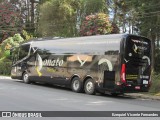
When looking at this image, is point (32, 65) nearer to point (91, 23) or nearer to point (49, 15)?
point (91, 23)

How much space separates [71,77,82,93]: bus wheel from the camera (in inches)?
878

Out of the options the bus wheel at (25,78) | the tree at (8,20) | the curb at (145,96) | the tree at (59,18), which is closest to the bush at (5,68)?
the tree at (59,18)

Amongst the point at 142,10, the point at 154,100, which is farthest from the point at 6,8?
the point at 154,100

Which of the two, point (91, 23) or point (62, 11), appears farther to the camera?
point (62, 11)

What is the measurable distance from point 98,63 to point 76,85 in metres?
2.26

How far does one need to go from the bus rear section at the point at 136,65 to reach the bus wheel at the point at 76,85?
122 inches

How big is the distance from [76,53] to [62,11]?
80.2ft

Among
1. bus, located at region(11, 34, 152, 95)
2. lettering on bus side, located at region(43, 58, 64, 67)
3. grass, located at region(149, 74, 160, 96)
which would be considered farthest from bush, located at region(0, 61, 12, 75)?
grass, located at region(149, 74, 160, 96)

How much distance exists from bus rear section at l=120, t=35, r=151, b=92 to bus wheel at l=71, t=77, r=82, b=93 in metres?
3.09

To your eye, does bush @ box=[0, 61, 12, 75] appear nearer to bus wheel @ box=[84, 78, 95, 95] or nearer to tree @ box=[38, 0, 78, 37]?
tree @ box=[38, 0, 78, 37]

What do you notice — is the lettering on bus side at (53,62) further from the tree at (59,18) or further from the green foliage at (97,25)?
the tree at (59,18)

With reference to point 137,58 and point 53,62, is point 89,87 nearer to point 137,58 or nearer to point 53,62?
point 137,58

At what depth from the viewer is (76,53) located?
75.4 feet

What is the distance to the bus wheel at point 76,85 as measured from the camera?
22312mm
